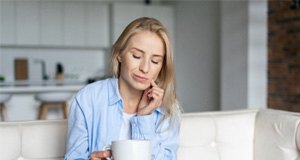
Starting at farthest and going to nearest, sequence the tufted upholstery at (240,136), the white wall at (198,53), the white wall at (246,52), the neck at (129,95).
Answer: the white wall at (198,53)
the white wall at (246,52)
the tufted upholstery at (240,136)
the neck at (129,95)

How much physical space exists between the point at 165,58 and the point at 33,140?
1.89 ft

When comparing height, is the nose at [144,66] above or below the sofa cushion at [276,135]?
above

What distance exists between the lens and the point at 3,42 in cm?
528

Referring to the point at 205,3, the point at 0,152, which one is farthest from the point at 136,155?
the point at 205,3

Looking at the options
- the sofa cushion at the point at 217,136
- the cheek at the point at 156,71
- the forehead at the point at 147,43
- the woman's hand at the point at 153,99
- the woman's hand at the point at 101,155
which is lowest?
the sofa cushion at the point at 217,136

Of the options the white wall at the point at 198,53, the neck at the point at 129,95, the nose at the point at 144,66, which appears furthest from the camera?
the white wall at the point at 198,53

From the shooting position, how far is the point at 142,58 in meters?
1.14

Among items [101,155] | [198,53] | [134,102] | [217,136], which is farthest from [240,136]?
[198,53]

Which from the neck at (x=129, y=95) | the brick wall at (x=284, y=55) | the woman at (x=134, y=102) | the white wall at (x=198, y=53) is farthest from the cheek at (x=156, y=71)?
the white wall at (x=198, y=53)

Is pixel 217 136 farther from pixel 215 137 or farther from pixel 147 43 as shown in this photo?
pixel 147 43

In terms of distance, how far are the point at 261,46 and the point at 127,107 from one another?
9.70 ft

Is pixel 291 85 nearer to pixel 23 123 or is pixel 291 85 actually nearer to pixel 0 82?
pixel 23 123

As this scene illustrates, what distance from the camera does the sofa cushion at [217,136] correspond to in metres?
1.55

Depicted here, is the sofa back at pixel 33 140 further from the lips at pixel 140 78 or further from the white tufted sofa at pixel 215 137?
the lips at pixel 140 78
